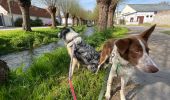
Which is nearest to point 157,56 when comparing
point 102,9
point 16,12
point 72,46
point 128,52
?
point 72,46

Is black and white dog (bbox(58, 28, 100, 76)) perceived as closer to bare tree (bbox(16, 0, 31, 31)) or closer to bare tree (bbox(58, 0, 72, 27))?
bare tree (bbox(16, 0, 31, 31))

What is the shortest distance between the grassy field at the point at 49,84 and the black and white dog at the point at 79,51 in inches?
10.5

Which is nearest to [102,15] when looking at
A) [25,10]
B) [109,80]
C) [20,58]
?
[20,58]

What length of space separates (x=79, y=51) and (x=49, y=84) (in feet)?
3.75

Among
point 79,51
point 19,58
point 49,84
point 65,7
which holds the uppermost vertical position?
point 65,7

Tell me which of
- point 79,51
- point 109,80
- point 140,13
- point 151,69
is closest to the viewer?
point 151,69

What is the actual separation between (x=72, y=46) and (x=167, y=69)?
3.33m

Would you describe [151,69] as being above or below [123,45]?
below

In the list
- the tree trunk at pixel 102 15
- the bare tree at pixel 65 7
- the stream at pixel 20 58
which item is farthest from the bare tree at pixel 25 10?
the bare tree at pixel 65 7

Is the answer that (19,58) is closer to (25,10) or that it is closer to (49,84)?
(49,84)

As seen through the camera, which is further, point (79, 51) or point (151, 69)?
point (79, 51)

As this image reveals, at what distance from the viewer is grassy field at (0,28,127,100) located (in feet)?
14.1

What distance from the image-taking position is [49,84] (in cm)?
501

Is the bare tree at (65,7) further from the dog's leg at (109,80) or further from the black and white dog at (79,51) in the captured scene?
the dog's leg at (109,80)
